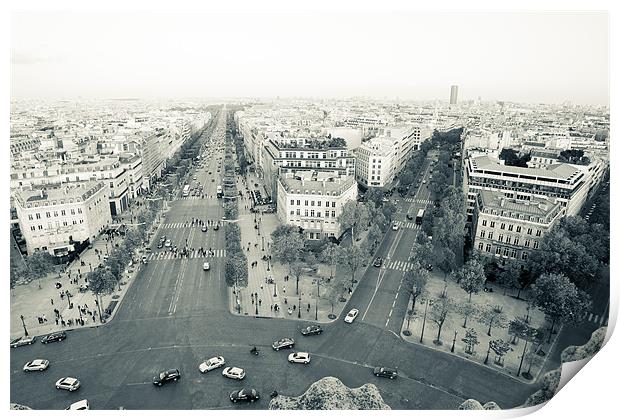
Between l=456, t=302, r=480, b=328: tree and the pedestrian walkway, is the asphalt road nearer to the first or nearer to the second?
l=456, t=302, r=480, b=328: tree

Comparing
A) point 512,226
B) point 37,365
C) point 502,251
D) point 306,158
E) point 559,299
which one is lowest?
point 37,365

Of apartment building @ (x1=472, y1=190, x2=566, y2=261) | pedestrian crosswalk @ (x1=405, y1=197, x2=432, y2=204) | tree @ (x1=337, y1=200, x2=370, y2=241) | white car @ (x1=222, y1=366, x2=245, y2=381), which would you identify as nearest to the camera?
white car @ (x1=222, y1=366, x2=245, y2=381)

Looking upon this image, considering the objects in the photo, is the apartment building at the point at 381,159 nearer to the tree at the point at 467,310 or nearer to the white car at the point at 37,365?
the tree at the point at 467,310

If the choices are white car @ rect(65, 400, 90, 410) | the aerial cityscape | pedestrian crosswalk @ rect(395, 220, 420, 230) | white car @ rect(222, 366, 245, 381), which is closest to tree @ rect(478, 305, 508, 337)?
the aerial cityscape

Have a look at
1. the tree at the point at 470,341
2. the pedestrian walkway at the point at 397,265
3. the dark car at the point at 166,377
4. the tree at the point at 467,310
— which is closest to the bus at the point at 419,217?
the pedestrian walkway at the point at 397,265

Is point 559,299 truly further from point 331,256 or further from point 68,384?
point 68,384

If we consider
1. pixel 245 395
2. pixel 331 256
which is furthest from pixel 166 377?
pixel 331 256
